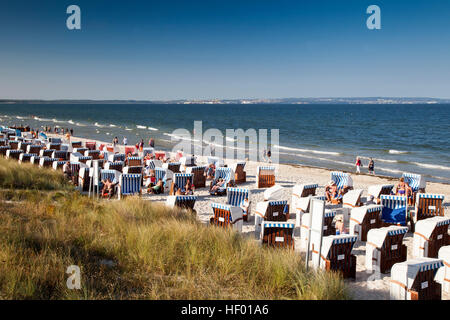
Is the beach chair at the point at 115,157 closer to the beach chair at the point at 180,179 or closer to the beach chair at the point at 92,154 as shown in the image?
the beach chair at the point at 92,154

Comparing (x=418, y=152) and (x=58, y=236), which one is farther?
(x=418, y=152)

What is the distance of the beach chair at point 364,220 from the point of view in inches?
362

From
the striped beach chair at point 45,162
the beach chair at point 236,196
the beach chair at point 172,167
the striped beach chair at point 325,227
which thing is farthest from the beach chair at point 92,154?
the striped beach chair at point 325,227

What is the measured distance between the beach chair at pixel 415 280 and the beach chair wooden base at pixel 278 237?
7.81ft

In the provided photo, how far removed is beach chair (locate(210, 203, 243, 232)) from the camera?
9023mm

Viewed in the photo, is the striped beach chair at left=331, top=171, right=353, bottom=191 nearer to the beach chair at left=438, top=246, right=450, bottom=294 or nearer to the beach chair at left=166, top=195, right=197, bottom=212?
the beach chair at left=166, top=195, right=197, bottom=212

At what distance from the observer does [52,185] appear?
12.6m

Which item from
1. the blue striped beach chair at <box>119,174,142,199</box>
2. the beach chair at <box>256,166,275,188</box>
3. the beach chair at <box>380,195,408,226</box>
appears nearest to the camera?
the beach chair at <box>380,195,408,226</box>

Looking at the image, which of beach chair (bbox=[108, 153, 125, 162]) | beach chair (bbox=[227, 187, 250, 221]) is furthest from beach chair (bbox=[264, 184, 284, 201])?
beach chair (bbox=[108, 153, 125, 162])

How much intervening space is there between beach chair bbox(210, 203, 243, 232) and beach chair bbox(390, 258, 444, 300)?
13.4ft
